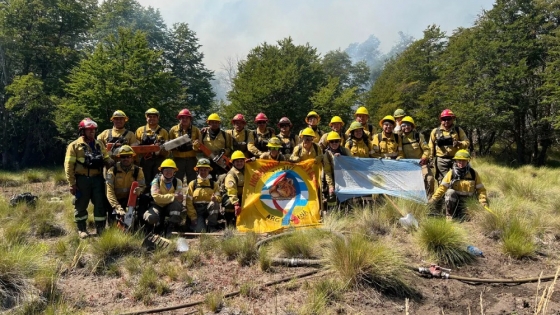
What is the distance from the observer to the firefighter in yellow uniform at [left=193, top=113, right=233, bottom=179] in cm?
866

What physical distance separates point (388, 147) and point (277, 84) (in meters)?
22.1

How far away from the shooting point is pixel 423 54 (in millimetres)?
32031

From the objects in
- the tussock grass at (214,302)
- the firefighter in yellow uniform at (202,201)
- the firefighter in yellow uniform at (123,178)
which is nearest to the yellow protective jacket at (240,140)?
the firefighter in yellow uniform at (202,201)

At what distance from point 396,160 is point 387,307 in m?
4.27

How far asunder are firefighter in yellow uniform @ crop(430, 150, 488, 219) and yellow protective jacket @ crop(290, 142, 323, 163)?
255cm

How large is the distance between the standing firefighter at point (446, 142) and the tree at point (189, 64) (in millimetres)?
30414

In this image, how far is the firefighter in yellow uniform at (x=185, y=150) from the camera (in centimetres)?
864

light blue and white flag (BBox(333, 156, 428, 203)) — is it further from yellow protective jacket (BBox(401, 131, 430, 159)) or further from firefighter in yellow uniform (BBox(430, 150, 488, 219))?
firefighter in yellow uniform (BBox(430, 150, 488, 219))

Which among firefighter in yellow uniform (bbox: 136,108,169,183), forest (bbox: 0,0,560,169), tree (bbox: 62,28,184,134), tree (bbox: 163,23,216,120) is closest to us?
firefighter in yellow uniform (bbox: 136,108,169,183)

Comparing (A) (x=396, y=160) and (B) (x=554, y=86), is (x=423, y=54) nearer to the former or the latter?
(B) (x=554, y=86)

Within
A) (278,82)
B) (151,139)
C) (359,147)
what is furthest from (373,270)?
(278,82)

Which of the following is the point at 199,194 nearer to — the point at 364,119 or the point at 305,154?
the point at 305,154

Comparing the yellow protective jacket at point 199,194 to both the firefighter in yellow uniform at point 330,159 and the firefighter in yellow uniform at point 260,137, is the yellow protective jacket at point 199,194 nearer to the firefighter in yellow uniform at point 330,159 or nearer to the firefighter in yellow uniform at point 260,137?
the firefighter in yellow uniform at point 260,137

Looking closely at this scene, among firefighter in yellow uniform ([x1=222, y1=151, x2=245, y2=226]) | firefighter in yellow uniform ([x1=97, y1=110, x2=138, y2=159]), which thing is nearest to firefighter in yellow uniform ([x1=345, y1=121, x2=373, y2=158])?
firefighter in yellow uniform ([x1=222, y1=151, x2=245, y2=226])
